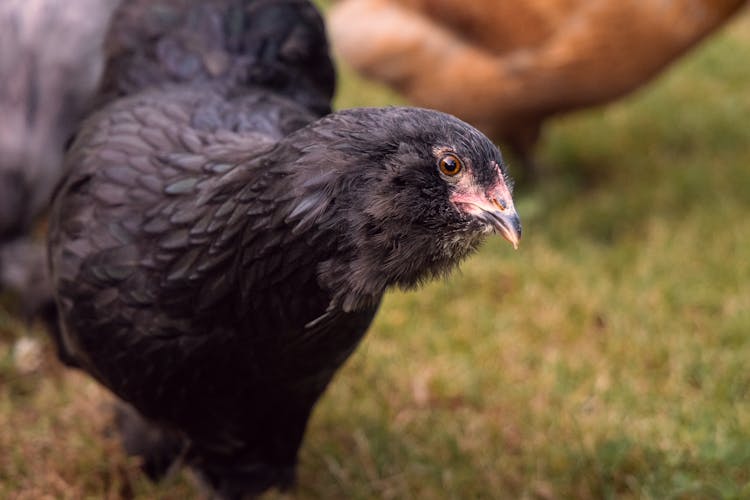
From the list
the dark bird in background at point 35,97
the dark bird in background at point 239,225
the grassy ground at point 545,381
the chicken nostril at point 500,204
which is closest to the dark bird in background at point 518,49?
the grassy ground at point 545,381

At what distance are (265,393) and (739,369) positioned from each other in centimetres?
189

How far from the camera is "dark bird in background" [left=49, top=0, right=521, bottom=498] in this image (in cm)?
183

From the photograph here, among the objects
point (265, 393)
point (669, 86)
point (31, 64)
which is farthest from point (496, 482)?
point (669, 86)

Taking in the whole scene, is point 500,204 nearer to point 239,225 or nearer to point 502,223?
point 502,223

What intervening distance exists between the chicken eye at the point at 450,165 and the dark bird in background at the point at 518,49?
2525 millimetres

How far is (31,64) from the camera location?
3.53 m

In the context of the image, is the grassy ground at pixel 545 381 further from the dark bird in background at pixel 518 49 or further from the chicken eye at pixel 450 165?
the chicken eye at pixel 450 165

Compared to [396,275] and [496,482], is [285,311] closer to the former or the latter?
[396,275]

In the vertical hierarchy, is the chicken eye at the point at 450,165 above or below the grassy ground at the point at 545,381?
above

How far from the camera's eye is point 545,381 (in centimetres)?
334

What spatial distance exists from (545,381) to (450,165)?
1.69 m

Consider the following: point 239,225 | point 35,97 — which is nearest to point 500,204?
point 239,225

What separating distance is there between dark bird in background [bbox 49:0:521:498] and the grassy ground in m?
0.42

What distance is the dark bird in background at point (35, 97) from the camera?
138 inches
